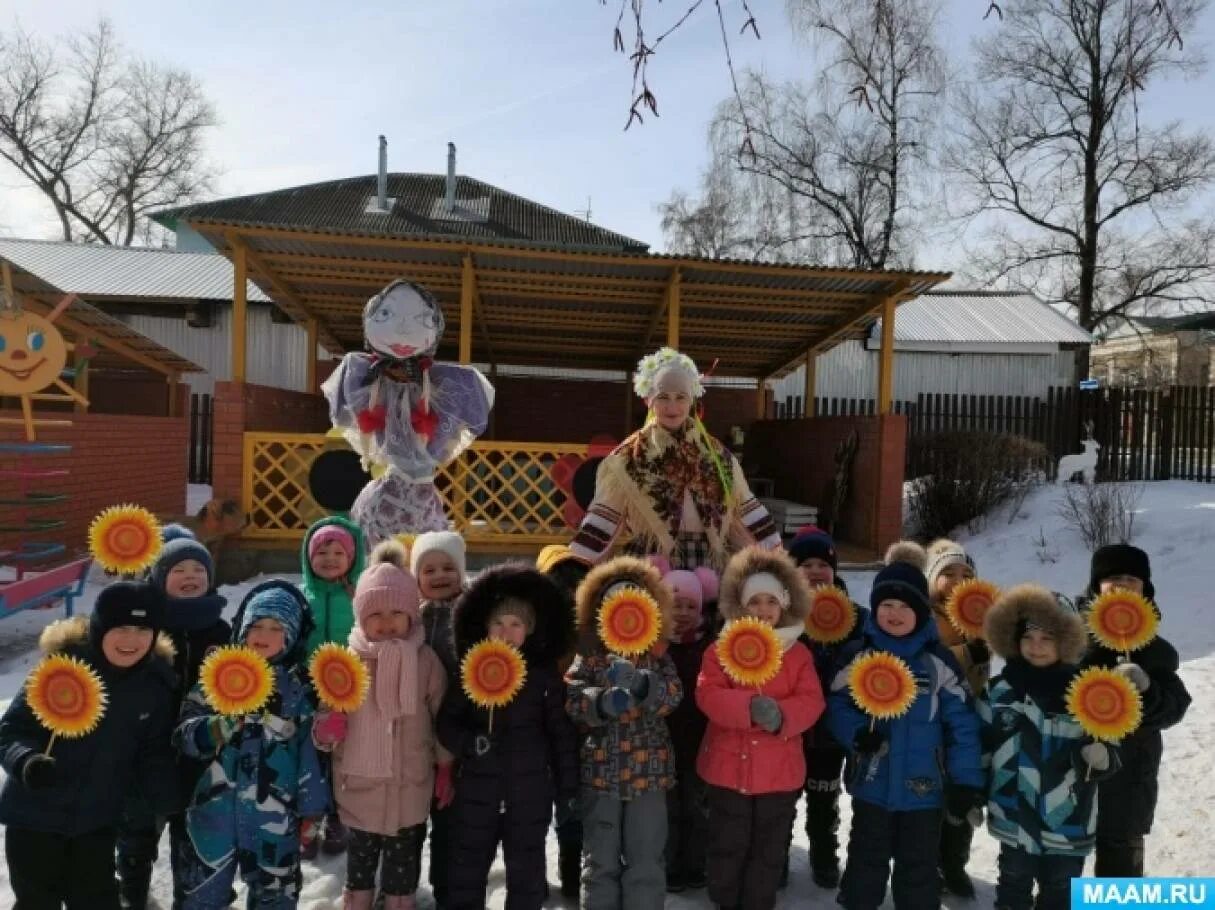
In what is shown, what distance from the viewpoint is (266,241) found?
26.1ft

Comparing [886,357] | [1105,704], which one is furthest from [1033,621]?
[886,357]

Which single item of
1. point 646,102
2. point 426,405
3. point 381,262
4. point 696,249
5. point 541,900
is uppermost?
point 696,249

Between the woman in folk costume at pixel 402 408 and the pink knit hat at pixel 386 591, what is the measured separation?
1.04 meters

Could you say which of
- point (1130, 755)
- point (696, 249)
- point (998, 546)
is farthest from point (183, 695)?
point (696, 249)

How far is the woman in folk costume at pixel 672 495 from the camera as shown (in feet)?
11.1

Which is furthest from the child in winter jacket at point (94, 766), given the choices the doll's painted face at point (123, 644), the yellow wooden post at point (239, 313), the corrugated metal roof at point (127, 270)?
the corrugated metal roof at point (127, 270)

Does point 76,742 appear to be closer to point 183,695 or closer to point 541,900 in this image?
point 183,695

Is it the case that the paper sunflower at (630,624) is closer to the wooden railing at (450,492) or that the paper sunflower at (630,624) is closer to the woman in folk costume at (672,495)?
the woman in folk costume at (672,495)

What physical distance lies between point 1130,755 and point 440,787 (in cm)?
217

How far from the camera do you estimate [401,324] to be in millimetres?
3838

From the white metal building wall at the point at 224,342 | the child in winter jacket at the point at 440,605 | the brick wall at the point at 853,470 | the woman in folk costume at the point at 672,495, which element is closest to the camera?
the child in winter jacket at the point at 440,605

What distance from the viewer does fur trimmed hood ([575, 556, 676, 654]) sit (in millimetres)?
2664

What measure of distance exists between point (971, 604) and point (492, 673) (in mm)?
1672

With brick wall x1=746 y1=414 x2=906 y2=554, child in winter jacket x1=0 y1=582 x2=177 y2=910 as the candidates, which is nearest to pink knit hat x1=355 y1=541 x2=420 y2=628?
child in winter jacket x1=0 y1=582 x2=177 y2=910
